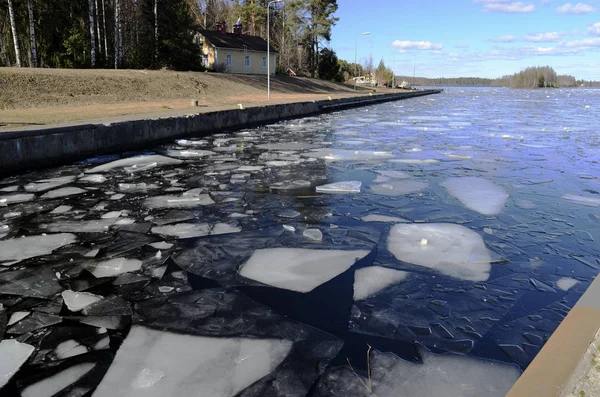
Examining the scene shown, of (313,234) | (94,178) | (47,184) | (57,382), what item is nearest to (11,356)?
(57,382)

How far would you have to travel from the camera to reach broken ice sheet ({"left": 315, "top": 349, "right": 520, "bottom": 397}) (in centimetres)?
237

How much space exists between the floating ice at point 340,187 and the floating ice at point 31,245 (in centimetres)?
348

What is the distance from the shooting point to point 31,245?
4430mm

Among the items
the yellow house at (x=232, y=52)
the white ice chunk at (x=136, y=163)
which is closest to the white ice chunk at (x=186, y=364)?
the white ice chunk at (x=136, y=163)

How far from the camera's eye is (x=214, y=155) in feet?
33.6

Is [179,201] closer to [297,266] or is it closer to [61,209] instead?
[61,209]

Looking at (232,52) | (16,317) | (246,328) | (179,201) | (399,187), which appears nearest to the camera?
(246,328)

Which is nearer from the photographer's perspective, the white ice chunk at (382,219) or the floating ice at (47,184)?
the white ice chunk at (382,219)

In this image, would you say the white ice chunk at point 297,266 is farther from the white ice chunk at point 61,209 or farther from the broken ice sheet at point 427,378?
the white ice chunk at point 61,209

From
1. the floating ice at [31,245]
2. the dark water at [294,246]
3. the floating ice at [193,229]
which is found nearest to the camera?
the dark water at [294,246]

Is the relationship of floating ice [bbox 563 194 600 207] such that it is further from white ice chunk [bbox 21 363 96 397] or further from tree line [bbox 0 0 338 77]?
tree line [bbox 0 0 338 77]

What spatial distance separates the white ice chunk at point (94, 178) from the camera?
7.51 m

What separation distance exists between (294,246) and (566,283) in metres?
2.37

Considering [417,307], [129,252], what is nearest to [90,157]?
[129,252]
